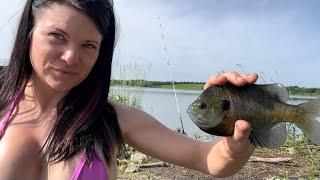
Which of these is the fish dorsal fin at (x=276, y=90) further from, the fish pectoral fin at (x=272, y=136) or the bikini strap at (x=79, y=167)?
the bikini strap at (x=79, y=167)

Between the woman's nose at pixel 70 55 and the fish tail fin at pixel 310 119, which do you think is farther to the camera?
the woman's nose at pixel 70 55

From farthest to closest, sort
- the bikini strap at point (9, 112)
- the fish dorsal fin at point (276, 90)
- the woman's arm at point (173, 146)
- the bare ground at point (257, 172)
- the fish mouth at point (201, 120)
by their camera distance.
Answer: the bare ground at point (257, 172) → the bikini strap at point (9, 112) → the woman's arm at point (173, 146) → the fish dorsal fin at point (276, 90) → the fish mouth at point (201, 120)

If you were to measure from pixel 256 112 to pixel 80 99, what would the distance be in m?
1.07

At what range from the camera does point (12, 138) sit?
2648 mm

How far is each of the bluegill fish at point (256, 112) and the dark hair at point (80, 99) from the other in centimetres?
73

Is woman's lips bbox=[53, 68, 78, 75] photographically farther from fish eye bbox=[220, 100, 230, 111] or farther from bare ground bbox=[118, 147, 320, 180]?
bare ground bbox=[118, 147, 320, 180]

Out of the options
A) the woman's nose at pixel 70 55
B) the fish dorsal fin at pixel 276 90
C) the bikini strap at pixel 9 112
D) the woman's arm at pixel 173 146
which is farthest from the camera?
the bikini strap at pixel 9 112

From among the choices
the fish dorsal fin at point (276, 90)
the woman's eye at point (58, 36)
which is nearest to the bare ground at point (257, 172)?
the woman's eye at point (58, 36)

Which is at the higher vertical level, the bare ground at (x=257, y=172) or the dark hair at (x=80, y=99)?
the dark hair at (x=80, y=99)

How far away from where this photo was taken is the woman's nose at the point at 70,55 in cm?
242

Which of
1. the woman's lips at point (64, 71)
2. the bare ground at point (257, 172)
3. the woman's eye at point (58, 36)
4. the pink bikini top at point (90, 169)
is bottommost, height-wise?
the bare ground at point (257, 172)

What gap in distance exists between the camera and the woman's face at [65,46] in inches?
96.0

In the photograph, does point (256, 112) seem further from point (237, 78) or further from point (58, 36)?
point (58, 36)

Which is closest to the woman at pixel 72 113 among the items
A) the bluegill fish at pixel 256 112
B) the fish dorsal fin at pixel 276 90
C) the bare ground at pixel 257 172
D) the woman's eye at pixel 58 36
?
the woman's eye at pixel 58 36
